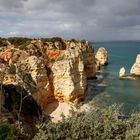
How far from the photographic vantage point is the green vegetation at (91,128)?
49.3ft

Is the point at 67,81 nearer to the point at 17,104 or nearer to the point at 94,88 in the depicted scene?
the point at 94,88

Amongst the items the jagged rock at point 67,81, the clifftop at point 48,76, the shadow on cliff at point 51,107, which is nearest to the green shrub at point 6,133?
the clifftop at point 48,76

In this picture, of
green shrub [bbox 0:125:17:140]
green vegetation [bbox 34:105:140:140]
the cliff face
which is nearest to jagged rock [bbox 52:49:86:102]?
the cliff face

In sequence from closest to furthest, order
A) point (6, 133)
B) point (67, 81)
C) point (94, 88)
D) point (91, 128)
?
point (91, 128) → point (6, 133) → point (67, 81) → point (94, 88)

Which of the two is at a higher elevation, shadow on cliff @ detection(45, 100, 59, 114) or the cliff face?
the cliff face

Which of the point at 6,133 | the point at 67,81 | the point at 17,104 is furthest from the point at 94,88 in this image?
the point at 6,133

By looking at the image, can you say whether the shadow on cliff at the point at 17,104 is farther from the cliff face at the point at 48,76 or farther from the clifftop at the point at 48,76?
the cliff face at the point at 48,76

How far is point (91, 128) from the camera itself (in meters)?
15.4

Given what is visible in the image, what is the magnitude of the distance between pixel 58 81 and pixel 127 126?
29212mm

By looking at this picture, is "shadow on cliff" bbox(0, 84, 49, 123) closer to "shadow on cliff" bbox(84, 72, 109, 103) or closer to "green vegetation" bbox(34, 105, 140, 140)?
"green vegetation" bbox(34, 105, 140, 140)

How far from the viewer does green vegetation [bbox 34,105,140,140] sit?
1503 centimetres

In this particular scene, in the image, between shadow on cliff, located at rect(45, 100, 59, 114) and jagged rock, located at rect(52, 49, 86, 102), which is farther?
jagged rock, located at rect(52, 49, 86, 102)

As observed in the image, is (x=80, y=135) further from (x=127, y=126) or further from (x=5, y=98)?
(x=5, y=98)

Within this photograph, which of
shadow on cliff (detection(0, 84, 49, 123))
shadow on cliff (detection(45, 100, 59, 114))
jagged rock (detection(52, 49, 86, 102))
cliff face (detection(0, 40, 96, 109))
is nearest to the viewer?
shadow on cliff (detection(0, 84, 49, 123))
